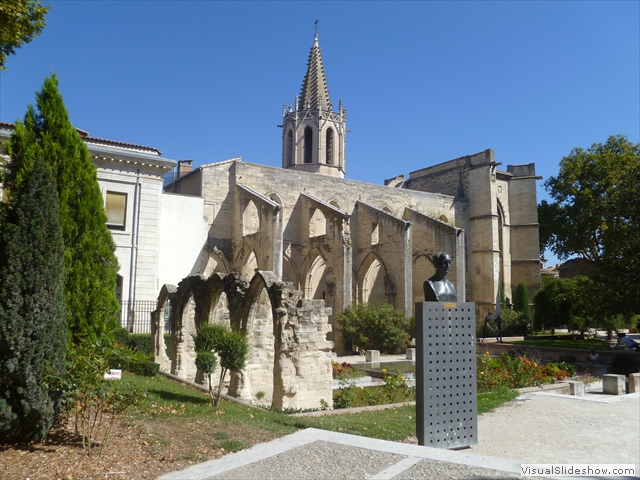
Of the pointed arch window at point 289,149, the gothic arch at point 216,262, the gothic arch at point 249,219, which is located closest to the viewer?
the gothic arch at point 216,262

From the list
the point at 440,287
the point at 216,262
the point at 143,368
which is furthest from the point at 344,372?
the point at 216,262

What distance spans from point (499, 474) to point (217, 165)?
21417mm

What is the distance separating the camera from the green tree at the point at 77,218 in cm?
1116

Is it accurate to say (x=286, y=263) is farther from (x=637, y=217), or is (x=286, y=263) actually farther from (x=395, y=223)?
(x=637, y=217)

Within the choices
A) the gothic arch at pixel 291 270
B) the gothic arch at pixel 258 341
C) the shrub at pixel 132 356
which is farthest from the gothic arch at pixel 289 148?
the gothic arch at pixel 258 341

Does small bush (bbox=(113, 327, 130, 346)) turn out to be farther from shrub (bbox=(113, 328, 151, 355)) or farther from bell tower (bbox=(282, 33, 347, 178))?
bell tower (bbox=(282, 33, 347, 178))

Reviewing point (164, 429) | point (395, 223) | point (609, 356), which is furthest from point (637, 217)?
point (164, 429)

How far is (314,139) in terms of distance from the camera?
4178cm

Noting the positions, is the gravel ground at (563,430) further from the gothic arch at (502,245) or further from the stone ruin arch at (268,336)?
the gothic arch at (502,245)

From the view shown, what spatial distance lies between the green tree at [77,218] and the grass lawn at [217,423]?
122 inches

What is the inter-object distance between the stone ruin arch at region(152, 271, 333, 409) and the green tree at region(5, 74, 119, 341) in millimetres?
1951

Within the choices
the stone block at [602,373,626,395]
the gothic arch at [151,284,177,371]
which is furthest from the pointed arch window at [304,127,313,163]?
the stone block at [602,373,626,395]

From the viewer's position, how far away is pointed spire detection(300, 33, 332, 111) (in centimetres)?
4247

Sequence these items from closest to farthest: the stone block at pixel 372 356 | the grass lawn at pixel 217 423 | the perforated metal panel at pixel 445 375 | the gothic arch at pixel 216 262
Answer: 1. the grass lawn at pixel 217 423
2. the perforated metal panel at pixel 445 375
3. the stone block at pixel 372 356
4. the gothic arch at pixel 216 262
